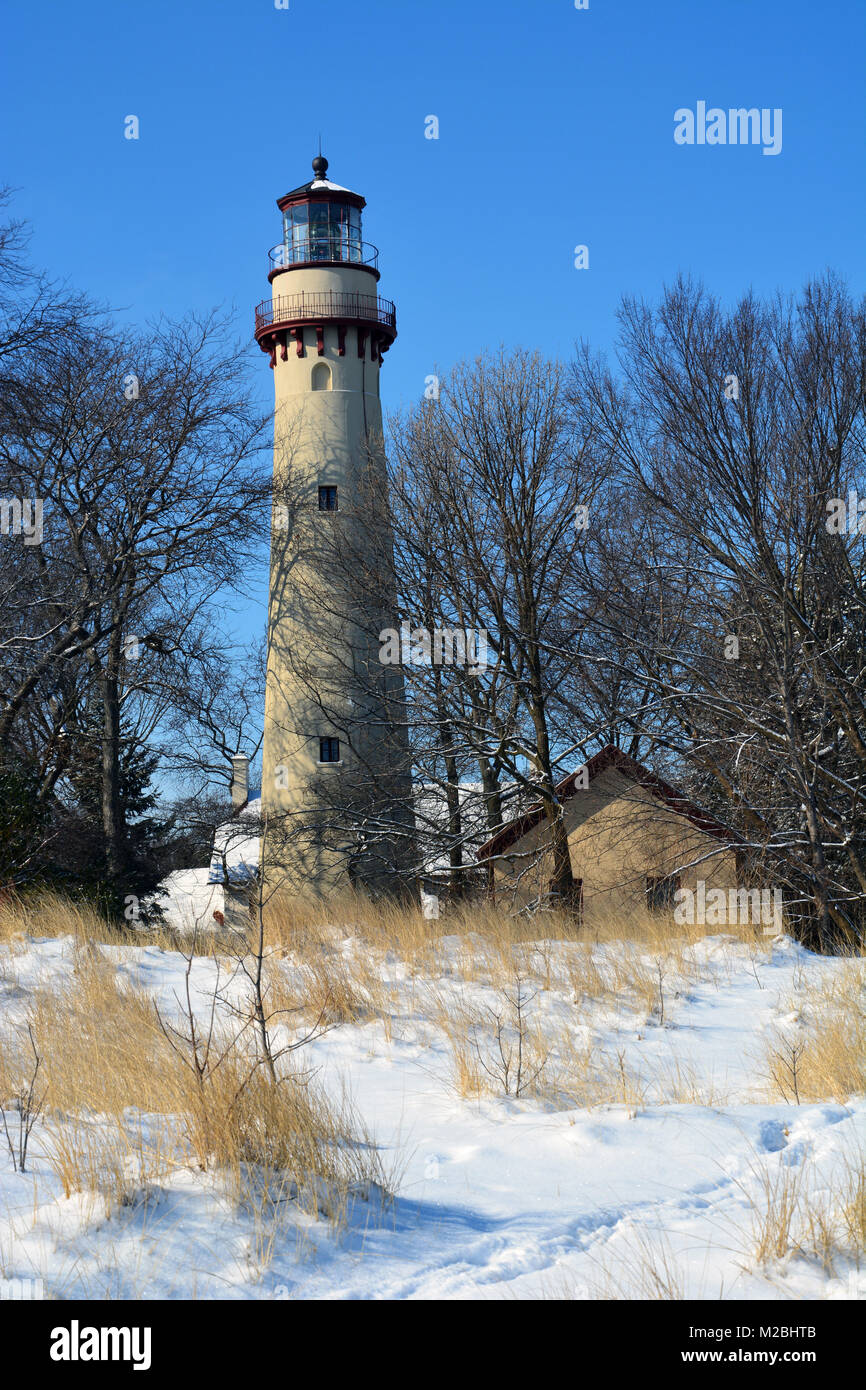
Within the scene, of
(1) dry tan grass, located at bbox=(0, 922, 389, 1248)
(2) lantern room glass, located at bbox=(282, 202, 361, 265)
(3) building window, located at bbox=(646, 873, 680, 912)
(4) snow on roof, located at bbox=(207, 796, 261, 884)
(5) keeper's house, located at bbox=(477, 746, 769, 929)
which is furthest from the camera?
(2) lantern room glass, located at bbox=(282, 202, 361, 265)

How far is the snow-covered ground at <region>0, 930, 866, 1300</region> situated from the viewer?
3805mm

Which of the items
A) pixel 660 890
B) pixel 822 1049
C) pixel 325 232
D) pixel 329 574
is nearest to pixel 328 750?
pixel 329 574

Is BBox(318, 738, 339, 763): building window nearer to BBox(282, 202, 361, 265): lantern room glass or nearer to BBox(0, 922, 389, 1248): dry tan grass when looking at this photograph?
BBox(282, 202, 361, 265): lantern room glass

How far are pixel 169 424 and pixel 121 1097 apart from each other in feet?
68.2

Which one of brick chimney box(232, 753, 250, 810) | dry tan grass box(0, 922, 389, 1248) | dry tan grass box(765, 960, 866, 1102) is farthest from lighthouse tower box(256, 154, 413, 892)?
dry tan grass box(0, 922, 389, 1248)

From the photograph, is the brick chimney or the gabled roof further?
the brick chimney

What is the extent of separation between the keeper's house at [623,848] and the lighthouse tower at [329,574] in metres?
2.46

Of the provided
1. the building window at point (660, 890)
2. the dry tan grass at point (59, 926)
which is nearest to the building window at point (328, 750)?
the building window at point (660, 890)

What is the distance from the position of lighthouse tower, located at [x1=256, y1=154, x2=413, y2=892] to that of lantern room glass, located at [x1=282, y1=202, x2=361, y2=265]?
0.03 m

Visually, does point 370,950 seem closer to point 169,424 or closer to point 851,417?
point 851,417

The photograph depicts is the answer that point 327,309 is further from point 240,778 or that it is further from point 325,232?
point 240,778

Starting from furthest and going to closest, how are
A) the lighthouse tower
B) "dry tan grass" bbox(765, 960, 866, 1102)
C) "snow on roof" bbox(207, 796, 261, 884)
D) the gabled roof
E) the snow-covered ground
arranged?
"snow on roof" bbox(207, 796, 261, 884), the lighthouse tower, the gabled roof, "dry tan grass" bbox(765, 960, 866, 1102), the snow-covered ground

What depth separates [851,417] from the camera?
17297 mm

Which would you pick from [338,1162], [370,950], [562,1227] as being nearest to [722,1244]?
[562,1227]
